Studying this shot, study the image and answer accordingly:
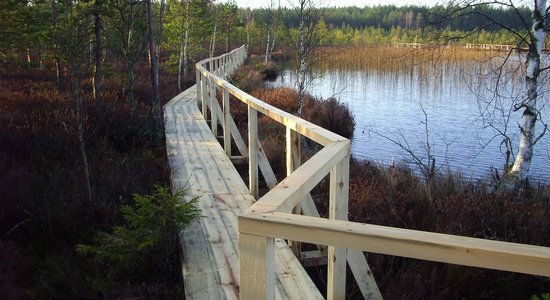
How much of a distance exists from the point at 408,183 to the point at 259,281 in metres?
5.39

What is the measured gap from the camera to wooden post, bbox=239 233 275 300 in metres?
1.60

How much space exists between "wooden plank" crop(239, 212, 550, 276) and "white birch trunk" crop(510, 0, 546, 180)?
5933 mm

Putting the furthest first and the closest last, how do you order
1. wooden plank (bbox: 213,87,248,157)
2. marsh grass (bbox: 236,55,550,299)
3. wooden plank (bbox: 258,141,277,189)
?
1. wooden plank (bbox: 213,87,248,157)
2. wooden plank (bbox: 258,141,277,189)
3. marsh grass (bbox: 236,55,550,299)

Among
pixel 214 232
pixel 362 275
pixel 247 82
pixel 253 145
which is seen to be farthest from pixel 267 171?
pixel 247 82

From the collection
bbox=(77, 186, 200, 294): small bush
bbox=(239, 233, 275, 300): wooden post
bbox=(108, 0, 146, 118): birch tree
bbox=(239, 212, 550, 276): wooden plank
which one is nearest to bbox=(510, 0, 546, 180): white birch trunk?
bbox=(77, 186, 200, 294): small bush

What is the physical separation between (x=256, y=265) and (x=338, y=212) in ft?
4.26

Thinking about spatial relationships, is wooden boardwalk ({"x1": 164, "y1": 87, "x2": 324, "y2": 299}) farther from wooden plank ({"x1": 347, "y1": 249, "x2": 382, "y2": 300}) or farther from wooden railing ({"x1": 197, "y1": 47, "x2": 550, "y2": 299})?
wooden railing ({"x1": 197, "y1": 47, "x2": 550, "y2": 299})

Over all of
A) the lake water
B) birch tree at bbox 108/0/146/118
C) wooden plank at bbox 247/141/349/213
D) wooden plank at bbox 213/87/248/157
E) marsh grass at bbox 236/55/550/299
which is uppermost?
birch tree at bbox 108/0/146/118

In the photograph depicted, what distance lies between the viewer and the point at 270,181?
4.53 m

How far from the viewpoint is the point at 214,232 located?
4.01m

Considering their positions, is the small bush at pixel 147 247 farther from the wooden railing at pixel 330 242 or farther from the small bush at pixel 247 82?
the small bush at pixel 247 82

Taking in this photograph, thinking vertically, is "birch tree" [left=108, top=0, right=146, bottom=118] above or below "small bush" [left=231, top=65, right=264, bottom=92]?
above

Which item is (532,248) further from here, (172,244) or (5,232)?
(5,232)

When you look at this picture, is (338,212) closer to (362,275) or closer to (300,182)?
(362,275)
